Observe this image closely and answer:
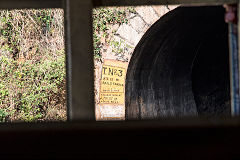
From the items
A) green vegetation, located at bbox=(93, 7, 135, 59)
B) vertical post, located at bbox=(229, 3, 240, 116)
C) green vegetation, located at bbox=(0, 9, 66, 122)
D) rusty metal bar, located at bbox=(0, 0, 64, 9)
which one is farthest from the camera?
green vegetation, located at bbox=(0, 9, 66, 122)

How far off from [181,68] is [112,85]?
175cm

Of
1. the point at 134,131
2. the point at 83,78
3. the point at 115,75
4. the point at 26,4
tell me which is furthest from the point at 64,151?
the point at 115,75

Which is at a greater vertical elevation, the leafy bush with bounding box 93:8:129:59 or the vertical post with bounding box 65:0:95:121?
the leafy bush with bounding box 93:8:129:59

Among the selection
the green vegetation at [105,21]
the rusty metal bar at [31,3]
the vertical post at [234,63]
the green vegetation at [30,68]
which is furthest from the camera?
the green vegetation at [30,68]

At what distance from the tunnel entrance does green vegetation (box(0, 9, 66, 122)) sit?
2124 mm

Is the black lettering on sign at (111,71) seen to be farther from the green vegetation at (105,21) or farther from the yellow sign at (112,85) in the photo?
the green vegetation at (105,21)

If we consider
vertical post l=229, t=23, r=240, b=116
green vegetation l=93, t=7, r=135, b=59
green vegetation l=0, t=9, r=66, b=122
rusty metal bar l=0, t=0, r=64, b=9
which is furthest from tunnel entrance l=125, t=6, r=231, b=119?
vertical post l=229, t=23, r=240, b=116

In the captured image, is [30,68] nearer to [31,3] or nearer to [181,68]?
[181,68]

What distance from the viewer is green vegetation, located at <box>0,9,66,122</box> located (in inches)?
403

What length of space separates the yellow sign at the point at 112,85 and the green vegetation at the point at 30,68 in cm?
151

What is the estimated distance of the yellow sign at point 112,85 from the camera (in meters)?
8.91

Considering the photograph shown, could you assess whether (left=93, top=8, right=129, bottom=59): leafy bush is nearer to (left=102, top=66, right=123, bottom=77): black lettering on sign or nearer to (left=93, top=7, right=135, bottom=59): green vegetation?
(left=93, top=7, right=135, bottom=59): green vegetation

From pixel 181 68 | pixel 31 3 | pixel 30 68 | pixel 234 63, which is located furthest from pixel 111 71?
pixel 234 63

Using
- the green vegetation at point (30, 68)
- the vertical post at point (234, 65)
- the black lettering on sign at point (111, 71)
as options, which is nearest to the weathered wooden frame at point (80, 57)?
the vertical post at point (234, 65)
